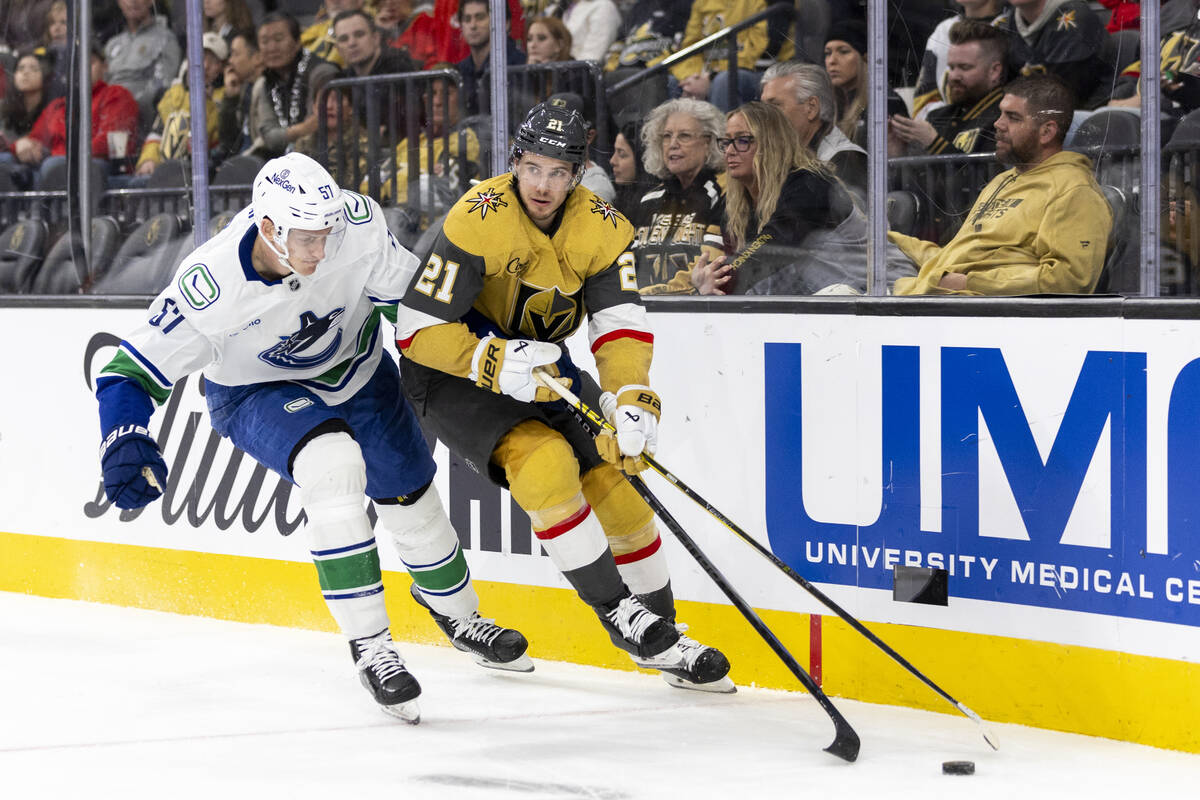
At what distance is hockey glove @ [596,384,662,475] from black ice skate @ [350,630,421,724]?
68 centimetres

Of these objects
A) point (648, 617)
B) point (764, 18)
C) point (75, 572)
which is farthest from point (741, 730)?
point (75, 572)

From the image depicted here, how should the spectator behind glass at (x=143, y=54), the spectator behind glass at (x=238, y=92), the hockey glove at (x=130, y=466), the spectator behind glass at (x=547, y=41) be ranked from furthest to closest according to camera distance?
the spectator behind glass at (x=143, y=54) < the spectator behind glass at (x=238, y=92) < the spectator behind glass at (x=547, y=41) < the hockey glove at (x=130, y=466)

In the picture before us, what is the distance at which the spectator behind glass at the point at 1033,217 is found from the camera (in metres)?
3.22

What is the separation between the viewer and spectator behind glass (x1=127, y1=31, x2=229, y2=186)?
476cm

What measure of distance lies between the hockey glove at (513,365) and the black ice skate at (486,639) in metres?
0.70

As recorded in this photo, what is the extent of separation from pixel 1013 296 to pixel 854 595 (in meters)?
0.81

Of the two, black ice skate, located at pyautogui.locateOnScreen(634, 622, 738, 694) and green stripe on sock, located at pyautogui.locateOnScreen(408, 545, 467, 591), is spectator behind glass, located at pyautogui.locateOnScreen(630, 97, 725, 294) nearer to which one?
green stripe on sock, located at pyautogui.locateOnScreen(408, 545, 467, 591)

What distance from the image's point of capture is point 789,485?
3.62 metres

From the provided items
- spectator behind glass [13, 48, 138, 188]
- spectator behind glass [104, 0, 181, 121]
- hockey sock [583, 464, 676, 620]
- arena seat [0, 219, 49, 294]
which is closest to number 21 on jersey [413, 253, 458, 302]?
hockey sock [583, 464, 676, 620]

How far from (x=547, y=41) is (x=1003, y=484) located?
6.09ft

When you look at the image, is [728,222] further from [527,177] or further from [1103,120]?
[1103,120]

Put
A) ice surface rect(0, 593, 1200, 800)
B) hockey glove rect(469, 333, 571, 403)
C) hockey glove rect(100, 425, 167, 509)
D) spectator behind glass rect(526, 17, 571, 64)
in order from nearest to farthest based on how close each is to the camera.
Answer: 1. ice surface rect(0, 593, 1200, 800)
2. hockey glove rect(100, 425, 167, 509)
3. hockey glove rect(469, 333, 571, 403)
4. spectator behind glass rect(526, 17, 571, 64)

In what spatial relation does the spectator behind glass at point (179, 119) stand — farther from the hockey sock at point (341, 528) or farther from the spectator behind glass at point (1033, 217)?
the spectator behind glass at point (1033, 217)

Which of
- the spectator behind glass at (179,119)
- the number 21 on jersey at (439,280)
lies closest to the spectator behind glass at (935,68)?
the number 21 on jersey at (439,280)
